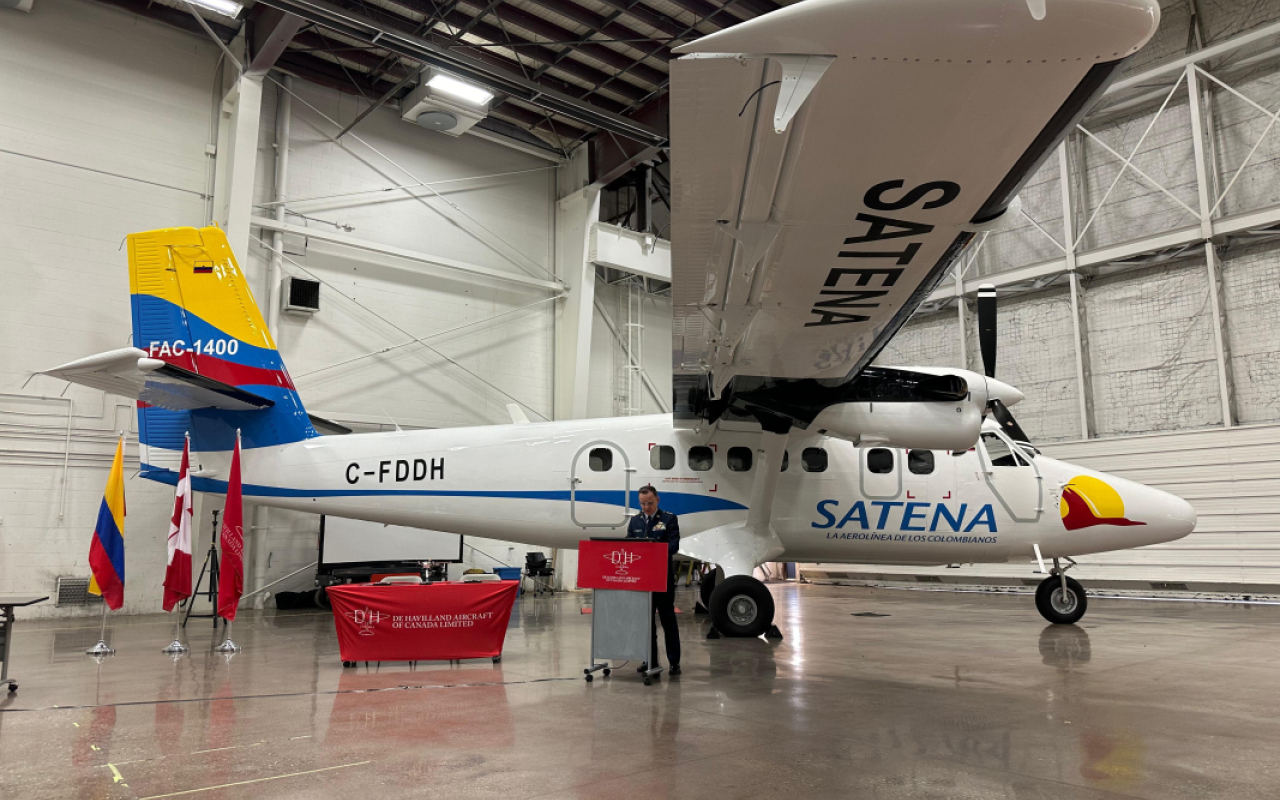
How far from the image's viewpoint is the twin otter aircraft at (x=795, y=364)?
3.39 metres

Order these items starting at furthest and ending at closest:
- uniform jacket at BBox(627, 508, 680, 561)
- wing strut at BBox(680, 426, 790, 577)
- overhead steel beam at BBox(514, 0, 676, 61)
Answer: overhead steel beam at BBox(514, 0, 676, 61), wing strut at BBox(680, 426, 790, 577), uniform jacket at BBox(627, 508, 680, 561)

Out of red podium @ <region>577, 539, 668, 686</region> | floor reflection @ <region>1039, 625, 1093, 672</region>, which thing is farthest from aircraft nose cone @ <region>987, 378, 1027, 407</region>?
red podium @ <region>577, 539, 668, 686</region>

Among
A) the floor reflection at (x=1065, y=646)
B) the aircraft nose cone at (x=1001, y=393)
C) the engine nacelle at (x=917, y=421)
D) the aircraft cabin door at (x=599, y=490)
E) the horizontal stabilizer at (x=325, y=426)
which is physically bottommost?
the floor reflection at (x=1065, y=646)

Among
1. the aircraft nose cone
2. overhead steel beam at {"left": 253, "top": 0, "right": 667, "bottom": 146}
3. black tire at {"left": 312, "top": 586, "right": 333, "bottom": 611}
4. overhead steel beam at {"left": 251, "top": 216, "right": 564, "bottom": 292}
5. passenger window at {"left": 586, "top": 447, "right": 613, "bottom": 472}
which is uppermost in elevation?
overhead steel beam at {"left": 253, "top": 0, "right": 667, "bottom": 146}

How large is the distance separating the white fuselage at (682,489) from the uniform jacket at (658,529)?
307 cm

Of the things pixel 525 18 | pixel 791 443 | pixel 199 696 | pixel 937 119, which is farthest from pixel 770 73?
pixel 525 18

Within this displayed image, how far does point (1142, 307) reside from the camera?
658 inches

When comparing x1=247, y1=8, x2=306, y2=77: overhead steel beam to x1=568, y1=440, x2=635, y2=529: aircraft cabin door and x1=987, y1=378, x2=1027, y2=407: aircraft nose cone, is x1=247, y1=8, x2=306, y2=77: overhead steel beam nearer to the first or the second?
x1=568, y1=440, x2=635, y2=529: aircraft cabin door

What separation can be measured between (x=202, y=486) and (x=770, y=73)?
31.1ft

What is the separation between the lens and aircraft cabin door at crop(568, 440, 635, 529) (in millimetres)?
10109

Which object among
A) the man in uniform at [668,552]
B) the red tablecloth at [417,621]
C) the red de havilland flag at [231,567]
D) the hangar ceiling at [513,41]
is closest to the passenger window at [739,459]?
the man in uniform at [668,552]

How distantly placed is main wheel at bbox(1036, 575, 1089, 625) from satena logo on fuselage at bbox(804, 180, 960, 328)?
6769 millimetres

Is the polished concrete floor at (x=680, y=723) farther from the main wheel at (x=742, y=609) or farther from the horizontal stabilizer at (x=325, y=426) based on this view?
the horizontal stabilizer at (x=325, y=426)

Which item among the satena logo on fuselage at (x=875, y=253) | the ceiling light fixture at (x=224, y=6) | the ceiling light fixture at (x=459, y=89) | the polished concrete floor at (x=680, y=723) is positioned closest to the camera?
the polished concrete floor at (x=680, y=723)
